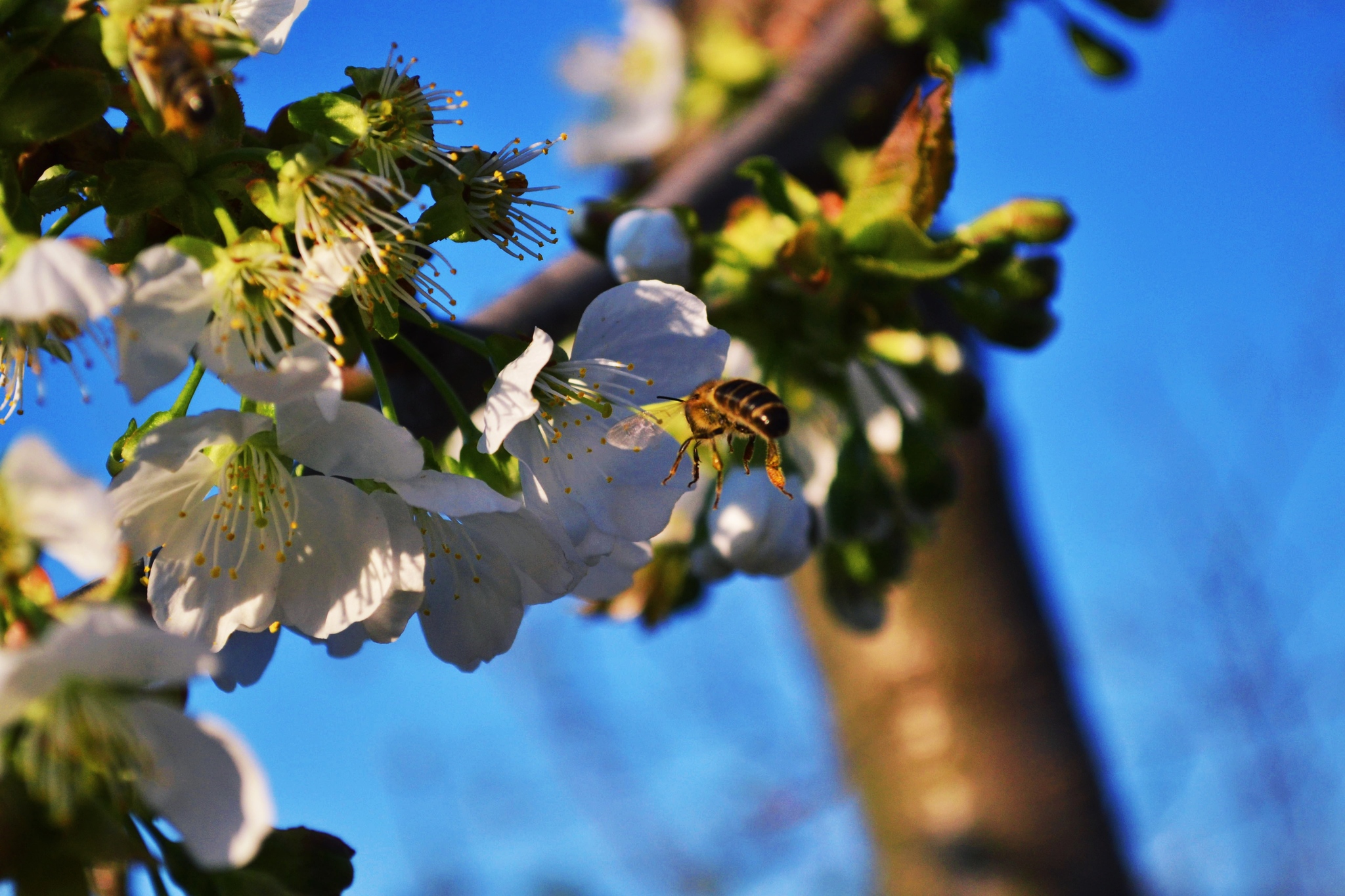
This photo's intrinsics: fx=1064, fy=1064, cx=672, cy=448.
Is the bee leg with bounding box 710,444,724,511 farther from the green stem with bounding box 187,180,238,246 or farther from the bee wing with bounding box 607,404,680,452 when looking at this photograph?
the green stem with bounding box 187,180,238,246

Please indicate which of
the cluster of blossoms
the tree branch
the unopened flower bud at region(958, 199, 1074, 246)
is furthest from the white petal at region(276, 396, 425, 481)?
the unopened flower bud at region(958, 199, 1074, 246)

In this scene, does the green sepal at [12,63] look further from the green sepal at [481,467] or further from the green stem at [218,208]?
the green sepal at [481,467]

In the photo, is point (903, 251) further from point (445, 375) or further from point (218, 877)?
point (218, 877)

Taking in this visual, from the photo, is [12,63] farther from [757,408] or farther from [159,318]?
[757,408]

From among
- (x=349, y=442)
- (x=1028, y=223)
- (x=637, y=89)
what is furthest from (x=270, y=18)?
(x=637, y=89)

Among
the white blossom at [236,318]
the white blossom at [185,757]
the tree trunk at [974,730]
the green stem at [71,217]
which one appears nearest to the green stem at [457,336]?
the white blossom at [236,318]

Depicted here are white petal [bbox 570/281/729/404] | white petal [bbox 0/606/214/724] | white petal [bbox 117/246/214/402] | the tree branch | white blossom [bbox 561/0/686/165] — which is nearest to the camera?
white petal [bbox 0/606/214/724]
